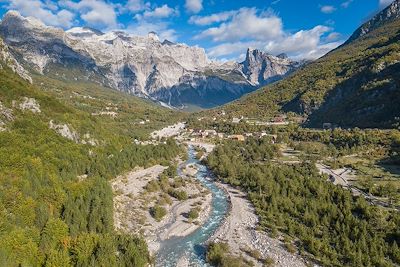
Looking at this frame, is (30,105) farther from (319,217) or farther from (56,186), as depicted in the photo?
(319,217)

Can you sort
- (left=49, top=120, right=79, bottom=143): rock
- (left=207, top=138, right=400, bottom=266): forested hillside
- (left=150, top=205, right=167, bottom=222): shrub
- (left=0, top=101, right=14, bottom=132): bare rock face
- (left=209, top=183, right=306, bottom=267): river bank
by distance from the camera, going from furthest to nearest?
(left=49, top=120, right=79, bottom=143): rock, (left=0, top=101, right=14, bottom=132): bare rock face, (left=150, top=205, right=167, bottom=222): shrub, (left=209, top=183, right=306, bottom=267): river bank, (left=207, top=138, right=400, bottom=266): forested hillside

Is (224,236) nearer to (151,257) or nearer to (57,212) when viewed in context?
(151,257)

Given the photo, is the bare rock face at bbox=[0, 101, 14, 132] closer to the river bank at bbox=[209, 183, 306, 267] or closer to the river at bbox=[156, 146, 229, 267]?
the river at bbox=[156, 146, 229, 267]

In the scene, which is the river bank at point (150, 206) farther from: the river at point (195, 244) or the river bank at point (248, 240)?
the river bank at point (248, 240)

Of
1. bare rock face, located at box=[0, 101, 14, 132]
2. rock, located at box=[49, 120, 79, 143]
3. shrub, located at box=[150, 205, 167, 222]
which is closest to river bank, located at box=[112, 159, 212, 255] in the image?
shrub, located at box=[150, 205, 167, 222]

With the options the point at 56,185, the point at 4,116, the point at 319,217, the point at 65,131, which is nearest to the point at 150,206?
the point at 56,185

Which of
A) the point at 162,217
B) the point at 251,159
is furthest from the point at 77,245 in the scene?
the point at 251,159

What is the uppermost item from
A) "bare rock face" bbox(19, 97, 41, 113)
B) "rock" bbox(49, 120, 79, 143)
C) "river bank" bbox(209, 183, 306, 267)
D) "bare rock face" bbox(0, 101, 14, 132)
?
"bare rock face" bbox(19, 97, 41, 113)

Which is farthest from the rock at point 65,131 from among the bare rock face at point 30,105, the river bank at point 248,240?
the river bank at point 248,240
